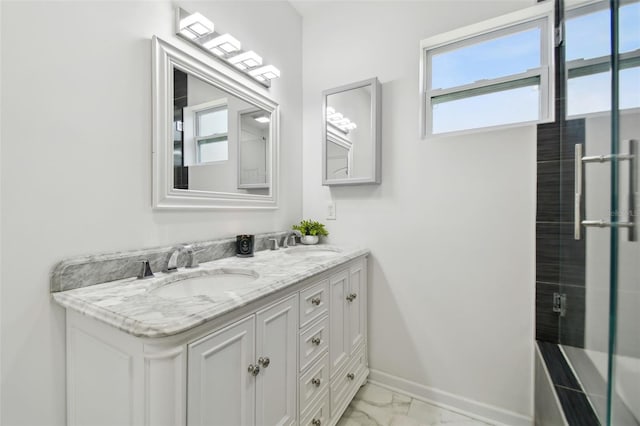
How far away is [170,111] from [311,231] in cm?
117

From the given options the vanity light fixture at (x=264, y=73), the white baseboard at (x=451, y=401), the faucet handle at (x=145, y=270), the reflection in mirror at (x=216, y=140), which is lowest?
the white baseboard at (x=451, y=401)

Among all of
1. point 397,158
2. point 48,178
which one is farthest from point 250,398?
point 397,158

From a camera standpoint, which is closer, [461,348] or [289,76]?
[461,348]

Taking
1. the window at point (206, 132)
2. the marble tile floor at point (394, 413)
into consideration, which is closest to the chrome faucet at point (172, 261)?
the window at point (206, 132)

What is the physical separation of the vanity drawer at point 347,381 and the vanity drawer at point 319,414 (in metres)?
0.05

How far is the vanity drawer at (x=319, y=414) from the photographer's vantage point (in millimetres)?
1237

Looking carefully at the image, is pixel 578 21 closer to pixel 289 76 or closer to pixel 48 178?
pixel 289 76

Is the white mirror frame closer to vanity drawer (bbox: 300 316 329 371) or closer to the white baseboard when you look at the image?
vanity drawer (bbox: 300 316 329 371)

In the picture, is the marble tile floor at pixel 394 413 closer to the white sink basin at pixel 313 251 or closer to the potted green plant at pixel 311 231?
the white sink basin at pixel 313 251

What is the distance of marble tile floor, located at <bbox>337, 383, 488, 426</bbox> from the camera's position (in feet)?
5.12

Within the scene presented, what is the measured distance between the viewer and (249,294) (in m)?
0.91

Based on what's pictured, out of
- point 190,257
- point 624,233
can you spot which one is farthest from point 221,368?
point 624,233

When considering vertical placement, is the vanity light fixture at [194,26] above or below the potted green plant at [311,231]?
above

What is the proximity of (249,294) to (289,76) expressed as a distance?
1.78m
